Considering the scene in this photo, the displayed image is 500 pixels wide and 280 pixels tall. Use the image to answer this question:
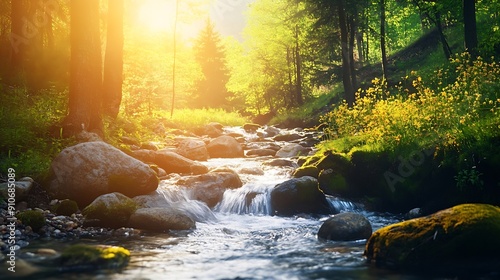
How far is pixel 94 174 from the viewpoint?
9711 millimetres

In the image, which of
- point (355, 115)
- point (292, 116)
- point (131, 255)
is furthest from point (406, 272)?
point (292, 116)

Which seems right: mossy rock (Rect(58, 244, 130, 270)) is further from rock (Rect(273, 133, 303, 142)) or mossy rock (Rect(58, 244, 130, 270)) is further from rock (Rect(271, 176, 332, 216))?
rock (Rect(273, 133, 303, 142))

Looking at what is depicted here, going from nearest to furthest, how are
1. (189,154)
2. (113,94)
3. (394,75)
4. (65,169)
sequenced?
1. (65,169)
2. (113,94)
3. (189,154)
4. (394,75)

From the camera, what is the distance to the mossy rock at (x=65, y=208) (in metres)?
8.75

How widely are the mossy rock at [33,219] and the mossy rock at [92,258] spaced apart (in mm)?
2096

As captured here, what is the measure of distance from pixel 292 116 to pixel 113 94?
69.8ft

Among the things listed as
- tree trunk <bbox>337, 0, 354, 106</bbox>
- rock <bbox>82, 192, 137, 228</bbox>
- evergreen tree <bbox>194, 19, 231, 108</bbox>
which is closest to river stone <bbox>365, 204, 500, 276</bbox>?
rock <bbox>82, 192, 137, 228</bbox>

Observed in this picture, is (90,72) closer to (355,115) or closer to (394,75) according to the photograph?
(355,115)

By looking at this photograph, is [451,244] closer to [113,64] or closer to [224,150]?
[113,64]

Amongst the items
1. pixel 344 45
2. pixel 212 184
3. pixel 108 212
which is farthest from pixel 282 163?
pixel 344 45

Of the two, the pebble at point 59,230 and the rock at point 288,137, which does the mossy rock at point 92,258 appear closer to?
the pebble at point 59,230

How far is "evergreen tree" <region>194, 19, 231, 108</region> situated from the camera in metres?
56.9

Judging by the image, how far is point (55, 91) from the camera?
48.2 ft

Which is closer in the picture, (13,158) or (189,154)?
(13,158)
